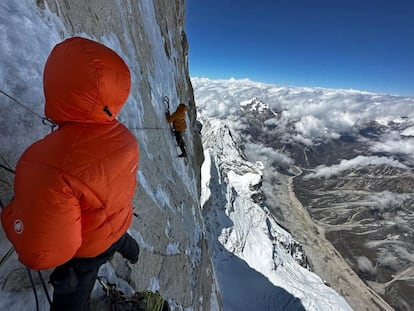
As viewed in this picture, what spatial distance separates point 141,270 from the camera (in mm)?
6254

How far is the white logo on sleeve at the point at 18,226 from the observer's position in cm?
240

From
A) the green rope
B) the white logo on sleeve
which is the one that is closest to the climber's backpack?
the green rope

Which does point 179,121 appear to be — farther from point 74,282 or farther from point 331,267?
point 331,267

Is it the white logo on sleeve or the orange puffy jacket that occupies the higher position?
the orange puffy jacket

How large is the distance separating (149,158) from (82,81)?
6414mm

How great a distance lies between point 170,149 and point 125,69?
8977mm

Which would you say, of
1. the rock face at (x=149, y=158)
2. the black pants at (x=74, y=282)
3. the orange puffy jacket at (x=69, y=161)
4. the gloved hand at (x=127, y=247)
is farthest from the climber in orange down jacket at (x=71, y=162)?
the gloved hand at (x=127, y=247)

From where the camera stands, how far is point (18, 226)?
7.93 feet

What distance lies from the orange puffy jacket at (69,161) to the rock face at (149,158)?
4.35ft

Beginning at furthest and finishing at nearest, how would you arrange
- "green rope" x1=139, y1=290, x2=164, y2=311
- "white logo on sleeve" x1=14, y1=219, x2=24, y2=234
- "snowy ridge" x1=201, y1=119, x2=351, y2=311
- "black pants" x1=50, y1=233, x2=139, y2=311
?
"snowy ridge" x1=201, y1=119, x2=351, y2=311, "green rope" x1=139, y1=290, x2=164, y2=311, "black pants" x1=50, y1=233, x2=139, y2=311, "white logo on sleeve" x1=14, y1=219, x2=24, y2=234

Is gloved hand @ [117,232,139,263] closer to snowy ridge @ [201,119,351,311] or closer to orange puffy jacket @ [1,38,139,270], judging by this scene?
orange puffy jacket @ [1,38,139,270]

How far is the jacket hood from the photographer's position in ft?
7.38

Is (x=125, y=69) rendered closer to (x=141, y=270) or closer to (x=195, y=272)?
(x=141, y=270)

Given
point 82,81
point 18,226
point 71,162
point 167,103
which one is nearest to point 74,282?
point 18,226
